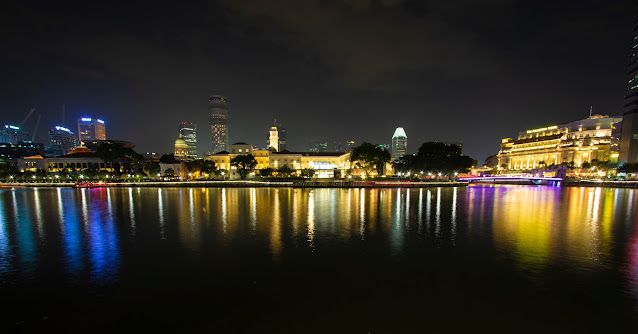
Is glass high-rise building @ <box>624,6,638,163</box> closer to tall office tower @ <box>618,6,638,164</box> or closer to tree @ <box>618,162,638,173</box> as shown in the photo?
tall office tower @ <box>618,6,638,164</box>

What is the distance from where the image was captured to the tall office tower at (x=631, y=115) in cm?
8288

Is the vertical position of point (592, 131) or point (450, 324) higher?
point (592, 131)

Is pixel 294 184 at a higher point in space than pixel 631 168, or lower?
lower

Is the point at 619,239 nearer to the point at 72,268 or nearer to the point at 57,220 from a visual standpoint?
the point at 72,268

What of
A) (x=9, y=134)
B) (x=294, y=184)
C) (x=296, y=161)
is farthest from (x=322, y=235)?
(x=9, y=134)

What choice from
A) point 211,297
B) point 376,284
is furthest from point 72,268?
point 376,284

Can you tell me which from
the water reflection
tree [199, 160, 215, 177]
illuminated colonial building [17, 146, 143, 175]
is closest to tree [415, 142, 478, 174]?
the water reflection

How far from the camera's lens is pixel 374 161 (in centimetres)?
7719

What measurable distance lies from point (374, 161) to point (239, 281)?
68816 millimetres

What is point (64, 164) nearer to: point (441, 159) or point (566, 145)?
point (441, 159)

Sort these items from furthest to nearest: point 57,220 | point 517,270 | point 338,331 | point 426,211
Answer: point 426,211, point 57,220, point 517,270, point 338,331

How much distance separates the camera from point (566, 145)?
10512cm

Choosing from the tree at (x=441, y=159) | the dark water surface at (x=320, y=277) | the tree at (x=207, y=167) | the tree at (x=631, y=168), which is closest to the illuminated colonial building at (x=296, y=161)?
the tree at (x=207, y=167)

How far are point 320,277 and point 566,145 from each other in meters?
136
